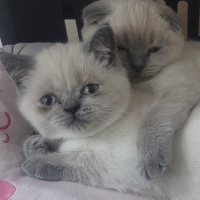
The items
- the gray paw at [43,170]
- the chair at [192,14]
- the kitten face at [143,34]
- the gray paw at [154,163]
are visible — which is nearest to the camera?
the gray paw at [154,163]

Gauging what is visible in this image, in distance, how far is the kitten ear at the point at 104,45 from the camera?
1.01m

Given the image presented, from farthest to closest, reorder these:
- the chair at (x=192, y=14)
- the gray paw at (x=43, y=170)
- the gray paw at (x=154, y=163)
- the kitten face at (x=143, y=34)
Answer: the chair at (x=192, y=14) < the kitten face at (x=143, y=34) < the gray paw at (x=43, y=170) < the gray paw at (x=154, y=163)

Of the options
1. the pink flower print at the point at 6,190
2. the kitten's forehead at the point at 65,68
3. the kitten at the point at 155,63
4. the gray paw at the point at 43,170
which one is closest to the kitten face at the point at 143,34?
the kitten at the point at 155,63

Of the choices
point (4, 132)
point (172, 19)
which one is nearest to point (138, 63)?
point (172, 19)

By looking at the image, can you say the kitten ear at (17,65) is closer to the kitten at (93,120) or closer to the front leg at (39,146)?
the kitten at (93,120)

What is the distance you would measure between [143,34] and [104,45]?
17cm

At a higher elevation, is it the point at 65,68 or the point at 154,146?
the point at 65,68

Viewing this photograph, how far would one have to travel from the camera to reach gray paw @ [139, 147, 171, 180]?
0.94 m

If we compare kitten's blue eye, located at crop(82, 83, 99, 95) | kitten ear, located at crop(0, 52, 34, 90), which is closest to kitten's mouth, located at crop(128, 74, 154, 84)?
kitten's blue eye, located at crop(82, 83, 99, 95)

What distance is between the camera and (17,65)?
42.0 inches

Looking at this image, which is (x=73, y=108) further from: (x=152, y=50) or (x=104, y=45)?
(x=152, y=50)

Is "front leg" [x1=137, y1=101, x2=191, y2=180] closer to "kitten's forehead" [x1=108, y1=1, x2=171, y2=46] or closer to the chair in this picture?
"kitten's forehead" [x1=108, y1=1, x2=171, y2=46]

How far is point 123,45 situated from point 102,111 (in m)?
0.27

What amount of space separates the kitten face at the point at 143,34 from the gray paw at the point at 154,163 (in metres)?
0.30
